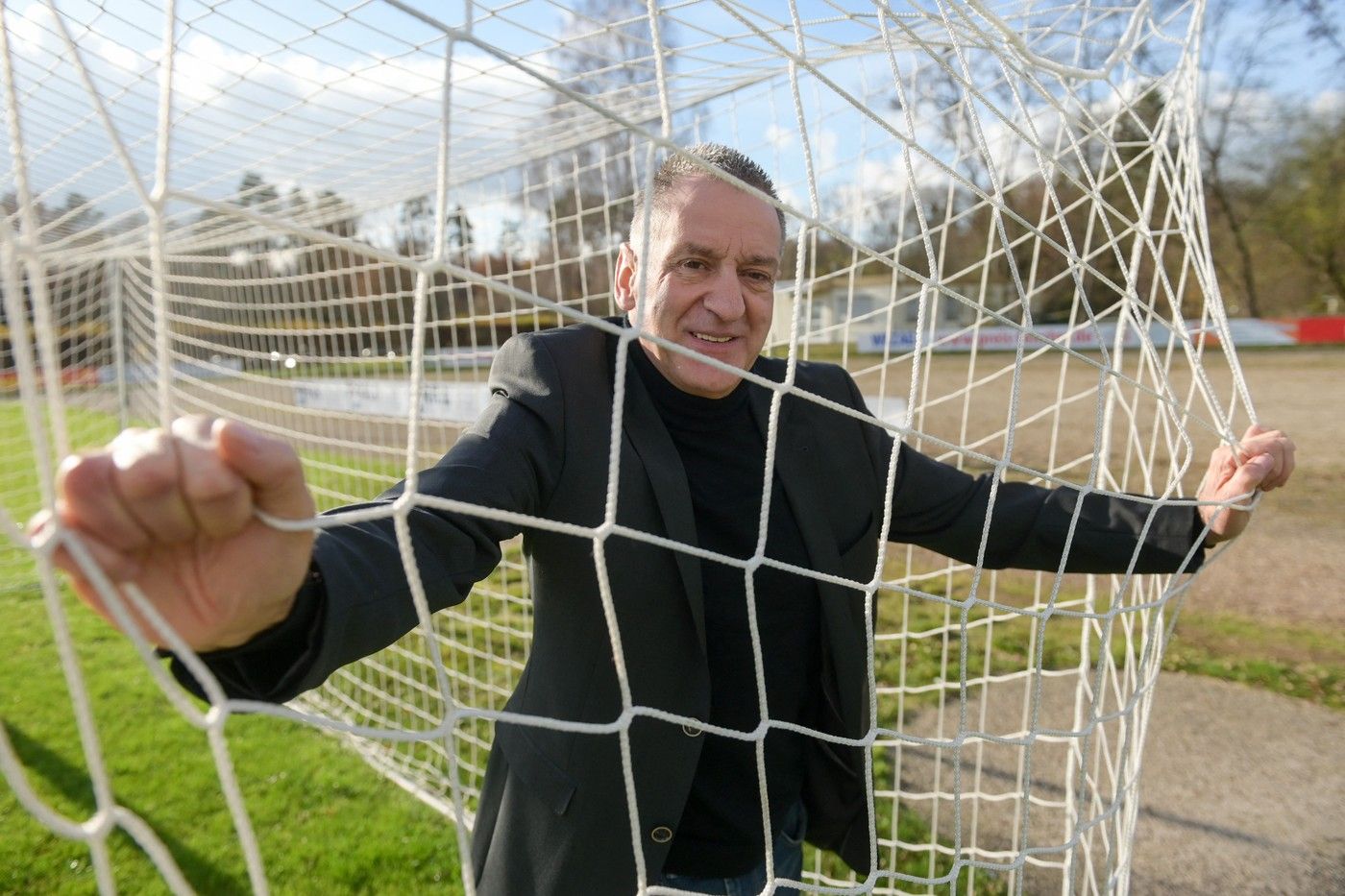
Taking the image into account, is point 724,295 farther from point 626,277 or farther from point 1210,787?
point 1210,787

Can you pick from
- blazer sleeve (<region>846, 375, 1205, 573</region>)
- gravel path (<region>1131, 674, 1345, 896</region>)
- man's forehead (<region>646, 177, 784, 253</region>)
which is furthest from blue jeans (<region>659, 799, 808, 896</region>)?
gravel path (<region>1131, 674, 1345, 896</region>)

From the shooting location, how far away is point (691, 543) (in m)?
1.16

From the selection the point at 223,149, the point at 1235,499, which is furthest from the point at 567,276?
the point at 1235,499

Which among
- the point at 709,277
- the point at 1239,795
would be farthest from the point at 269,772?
the point at 1239,795

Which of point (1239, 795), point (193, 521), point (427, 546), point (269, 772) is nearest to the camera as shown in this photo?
point (193, 521)

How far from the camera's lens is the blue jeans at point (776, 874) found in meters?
1.32

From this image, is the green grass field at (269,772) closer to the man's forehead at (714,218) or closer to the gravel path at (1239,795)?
the gravel path at (1239,795)

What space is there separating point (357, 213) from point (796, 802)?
3561 millimetres

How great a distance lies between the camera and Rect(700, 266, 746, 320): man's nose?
1.23 meters

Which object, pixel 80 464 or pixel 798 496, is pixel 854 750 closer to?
pixel 798 496

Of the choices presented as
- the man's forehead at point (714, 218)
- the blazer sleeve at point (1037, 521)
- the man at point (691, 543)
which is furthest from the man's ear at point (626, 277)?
the blazer sleeve at point (1037, 521)

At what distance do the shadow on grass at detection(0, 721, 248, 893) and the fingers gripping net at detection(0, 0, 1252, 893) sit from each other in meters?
0.06

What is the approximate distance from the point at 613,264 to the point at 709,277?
93.7 inches

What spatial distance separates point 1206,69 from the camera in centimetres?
1473
